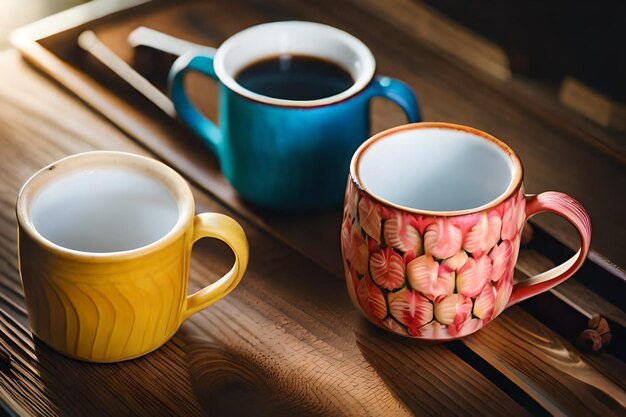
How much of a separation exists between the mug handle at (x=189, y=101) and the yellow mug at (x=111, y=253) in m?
0.16

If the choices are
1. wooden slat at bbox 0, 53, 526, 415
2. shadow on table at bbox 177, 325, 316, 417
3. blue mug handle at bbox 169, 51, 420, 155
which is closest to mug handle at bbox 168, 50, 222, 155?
blue mug handle at bbox 169, 51, 420, 155

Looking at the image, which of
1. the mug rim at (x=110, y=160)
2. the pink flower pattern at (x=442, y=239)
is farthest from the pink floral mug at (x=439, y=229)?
the mug rim at (x=110, y=160)

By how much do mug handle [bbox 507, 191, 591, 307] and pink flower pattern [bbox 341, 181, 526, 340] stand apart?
1 centimetres

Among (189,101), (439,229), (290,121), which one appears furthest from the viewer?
(189,101)

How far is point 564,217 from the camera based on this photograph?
2.17ft

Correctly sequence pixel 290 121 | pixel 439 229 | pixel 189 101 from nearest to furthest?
1. pixel 439 229
2. pixel 290 121
3. pixel 189 101

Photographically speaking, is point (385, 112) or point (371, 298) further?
point (385, 112)

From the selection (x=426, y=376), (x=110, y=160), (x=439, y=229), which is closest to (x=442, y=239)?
(x=439, y=229)

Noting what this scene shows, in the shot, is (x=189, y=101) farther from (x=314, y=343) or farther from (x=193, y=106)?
(x=314, y=343)

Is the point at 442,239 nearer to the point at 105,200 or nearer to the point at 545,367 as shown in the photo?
the point at 545,367

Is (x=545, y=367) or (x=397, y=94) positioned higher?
(x=397, y=94)

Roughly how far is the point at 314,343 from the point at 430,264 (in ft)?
0.41

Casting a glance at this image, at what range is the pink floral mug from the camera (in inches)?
24.8

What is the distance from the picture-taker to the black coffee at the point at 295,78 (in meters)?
0.82
